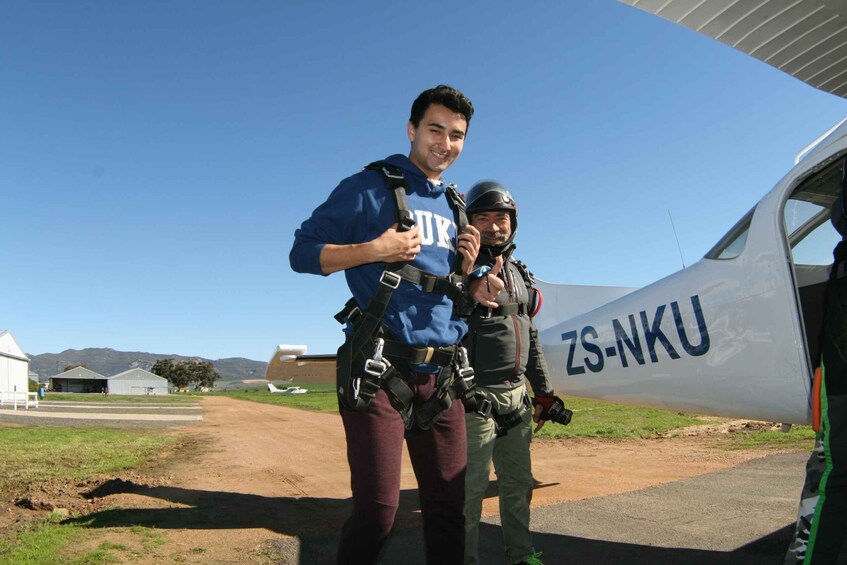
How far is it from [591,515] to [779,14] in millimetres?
4517

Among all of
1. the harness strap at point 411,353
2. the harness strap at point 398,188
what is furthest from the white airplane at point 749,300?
the harness strap at point 398,188

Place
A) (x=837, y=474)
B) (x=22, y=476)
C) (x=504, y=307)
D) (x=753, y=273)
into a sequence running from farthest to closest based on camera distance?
1. (x=22, y=476)
2. (x=753, y=273)
3. (x=504, y=307)
4. (x=837, y=474)

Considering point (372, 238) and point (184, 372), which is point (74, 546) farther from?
point (184, 372)

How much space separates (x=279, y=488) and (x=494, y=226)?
4143 mm

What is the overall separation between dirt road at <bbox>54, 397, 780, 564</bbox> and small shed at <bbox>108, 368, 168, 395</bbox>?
100 m

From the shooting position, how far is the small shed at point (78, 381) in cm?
10456

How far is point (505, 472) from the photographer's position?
3477mm

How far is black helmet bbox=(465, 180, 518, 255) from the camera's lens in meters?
3.69

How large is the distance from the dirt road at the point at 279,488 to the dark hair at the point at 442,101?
113 inches

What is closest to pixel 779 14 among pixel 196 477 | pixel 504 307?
pixel 504 307

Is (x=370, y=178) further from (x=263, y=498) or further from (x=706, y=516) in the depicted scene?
(x=263, y=498)

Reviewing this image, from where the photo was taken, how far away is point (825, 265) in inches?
165

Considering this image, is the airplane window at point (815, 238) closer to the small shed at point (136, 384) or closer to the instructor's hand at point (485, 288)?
the instructor's hand at point (485, 288)

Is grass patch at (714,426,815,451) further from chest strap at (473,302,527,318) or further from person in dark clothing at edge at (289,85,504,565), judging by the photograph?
person in dark clothing at edge at (289,85,504,565)
